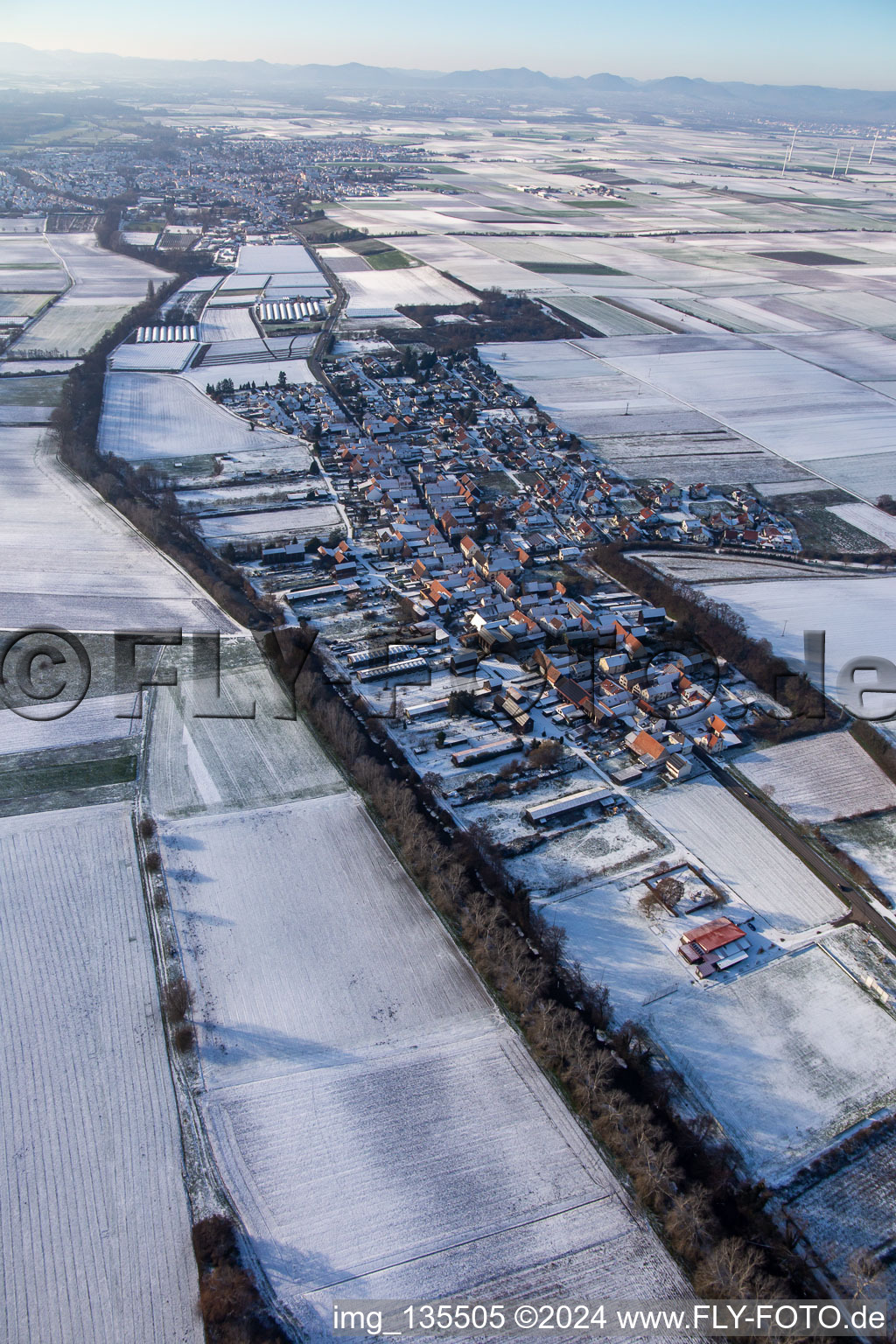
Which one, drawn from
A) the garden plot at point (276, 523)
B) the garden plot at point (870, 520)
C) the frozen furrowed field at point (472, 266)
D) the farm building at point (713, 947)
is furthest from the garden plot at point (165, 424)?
the farm building at point (713, 947)

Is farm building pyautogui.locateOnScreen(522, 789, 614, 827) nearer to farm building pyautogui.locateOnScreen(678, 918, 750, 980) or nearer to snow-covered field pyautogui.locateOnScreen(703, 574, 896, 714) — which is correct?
farm building pyautogui.locateOnScreen(678, 918, 750, 980)

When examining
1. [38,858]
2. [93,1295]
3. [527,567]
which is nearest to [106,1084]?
[93,1295]

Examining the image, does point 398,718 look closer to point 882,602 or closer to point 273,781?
point 273,781

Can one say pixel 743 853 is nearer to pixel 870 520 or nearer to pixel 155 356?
pixel 870 520

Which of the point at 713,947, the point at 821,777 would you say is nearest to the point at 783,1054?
the point at 713,947

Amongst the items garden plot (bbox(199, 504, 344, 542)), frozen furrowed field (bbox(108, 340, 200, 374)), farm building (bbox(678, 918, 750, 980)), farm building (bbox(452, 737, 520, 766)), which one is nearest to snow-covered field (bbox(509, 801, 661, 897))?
farm building (bbox(678, 918, 750, 980))

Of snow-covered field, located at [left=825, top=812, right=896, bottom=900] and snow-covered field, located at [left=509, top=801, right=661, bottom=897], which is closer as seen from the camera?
snow-covered field, located at [left=509, top=801, right=661, bottom=897]

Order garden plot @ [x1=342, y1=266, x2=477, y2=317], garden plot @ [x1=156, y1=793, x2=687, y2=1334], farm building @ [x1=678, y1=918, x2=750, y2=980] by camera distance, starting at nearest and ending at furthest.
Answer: garden plot @ [x1=156, y1=793, x2=687, y2=1334] → farm building @ [x1=678, y1=918, x2=750, y2=980] → garden plot @ [x1=342, y1=266, x2=477, y2=317]
